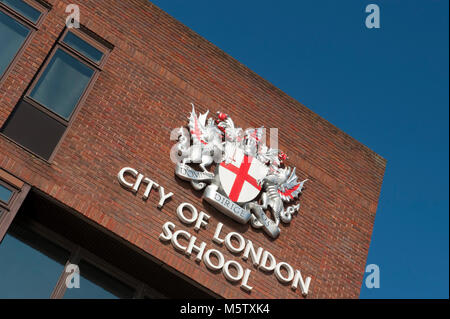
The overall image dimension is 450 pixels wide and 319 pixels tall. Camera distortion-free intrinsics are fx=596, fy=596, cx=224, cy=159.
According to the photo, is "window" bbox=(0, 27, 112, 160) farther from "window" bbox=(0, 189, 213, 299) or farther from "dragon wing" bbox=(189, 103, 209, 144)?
"dragon wing" bbox=(189, 103, 209, 144)

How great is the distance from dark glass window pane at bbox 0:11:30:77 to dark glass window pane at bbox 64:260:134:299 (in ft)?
12.5

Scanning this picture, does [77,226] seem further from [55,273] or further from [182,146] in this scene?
[182,146]

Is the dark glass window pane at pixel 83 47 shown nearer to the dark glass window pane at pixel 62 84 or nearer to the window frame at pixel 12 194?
the dark glass window pane at pixel 62 84

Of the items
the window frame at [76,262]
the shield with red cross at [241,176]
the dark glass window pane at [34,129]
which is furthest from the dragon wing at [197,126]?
the window frame at [76,262]

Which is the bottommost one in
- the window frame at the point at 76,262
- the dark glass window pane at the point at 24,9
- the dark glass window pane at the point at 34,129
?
the window frame at the point at 76,262

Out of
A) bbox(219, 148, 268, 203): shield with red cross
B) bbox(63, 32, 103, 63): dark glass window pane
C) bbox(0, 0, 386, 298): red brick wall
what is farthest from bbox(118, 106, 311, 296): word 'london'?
bbox(63, 32, 103, 63): dark glass window pane

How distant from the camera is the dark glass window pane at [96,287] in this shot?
33.4ft

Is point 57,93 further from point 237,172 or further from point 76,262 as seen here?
point 237,172

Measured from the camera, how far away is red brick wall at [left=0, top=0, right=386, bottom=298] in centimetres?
1024

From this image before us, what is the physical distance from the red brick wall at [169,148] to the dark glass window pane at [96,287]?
3.45ft

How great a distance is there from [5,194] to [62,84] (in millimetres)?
2543
